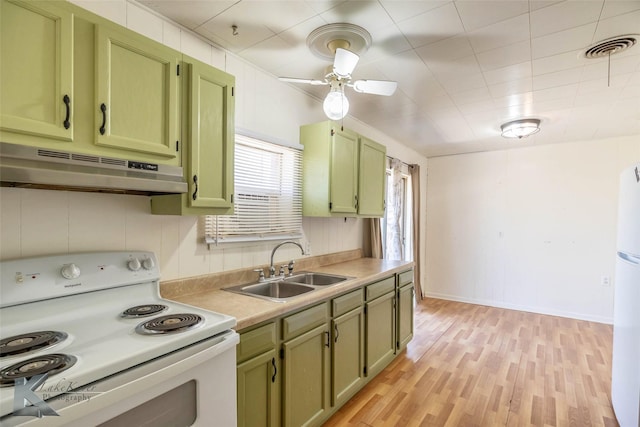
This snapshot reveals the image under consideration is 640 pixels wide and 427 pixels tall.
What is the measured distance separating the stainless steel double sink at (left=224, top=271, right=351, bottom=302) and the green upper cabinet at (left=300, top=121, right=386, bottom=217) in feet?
1.70

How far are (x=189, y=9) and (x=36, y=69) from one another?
0.90 meters

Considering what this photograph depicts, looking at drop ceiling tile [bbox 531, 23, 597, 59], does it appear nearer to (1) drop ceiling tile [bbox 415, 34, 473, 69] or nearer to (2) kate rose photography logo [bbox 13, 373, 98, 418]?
(1) drop ceiling tile [bbox 415, 34, 473, 69]

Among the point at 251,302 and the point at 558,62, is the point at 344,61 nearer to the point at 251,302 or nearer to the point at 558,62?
the point at 251,302

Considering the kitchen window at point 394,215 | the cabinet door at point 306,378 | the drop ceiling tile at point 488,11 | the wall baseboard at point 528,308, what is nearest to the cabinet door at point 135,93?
the cabinet door at point 306,378

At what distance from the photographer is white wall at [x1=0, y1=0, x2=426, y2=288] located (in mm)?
1312

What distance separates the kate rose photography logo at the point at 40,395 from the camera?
0.75m

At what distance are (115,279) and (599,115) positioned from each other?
4.45m

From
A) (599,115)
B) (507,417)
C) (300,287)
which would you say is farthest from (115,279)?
(599,115)

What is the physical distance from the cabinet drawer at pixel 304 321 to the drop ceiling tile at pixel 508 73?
2115 millimetres

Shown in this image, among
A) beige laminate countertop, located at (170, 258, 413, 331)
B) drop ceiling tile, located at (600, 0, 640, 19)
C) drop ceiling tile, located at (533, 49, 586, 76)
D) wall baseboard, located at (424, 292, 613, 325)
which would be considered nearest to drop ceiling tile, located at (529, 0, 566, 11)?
drop ceiling tile, located at (600, 0, 640, 19)

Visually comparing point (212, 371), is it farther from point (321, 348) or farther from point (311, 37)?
point (311, 37)

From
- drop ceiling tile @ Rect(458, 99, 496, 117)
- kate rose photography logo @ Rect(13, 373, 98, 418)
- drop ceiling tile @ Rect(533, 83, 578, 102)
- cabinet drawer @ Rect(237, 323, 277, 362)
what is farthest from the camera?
drop ceiling tile @ Rect(458, 99, 496, 117)

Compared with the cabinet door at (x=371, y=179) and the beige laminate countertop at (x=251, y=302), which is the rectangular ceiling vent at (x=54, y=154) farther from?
the cabinet door at (x=371, y=179)

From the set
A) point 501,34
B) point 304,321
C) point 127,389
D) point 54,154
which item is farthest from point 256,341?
point 501,34
